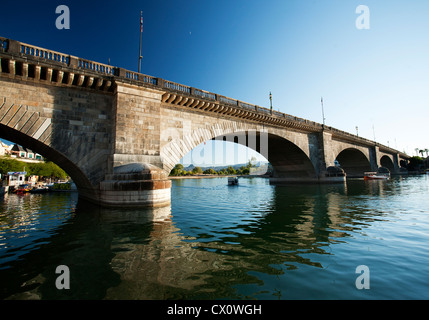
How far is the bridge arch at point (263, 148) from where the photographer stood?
17281 mm

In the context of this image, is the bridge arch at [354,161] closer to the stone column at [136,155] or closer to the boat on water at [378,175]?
the boat on water at [378,175]

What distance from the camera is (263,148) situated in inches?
1341

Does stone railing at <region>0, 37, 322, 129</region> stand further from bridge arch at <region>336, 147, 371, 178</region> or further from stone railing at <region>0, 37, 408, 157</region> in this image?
bridge arch at <region>336, 147, 371, 178</region>

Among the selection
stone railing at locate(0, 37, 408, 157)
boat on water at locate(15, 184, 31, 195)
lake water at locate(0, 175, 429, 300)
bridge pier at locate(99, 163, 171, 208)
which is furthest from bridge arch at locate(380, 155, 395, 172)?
boat on water at locate(15, 184, 31, 195)

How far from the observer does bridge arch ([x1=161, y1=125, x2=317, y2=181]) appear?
680 inches

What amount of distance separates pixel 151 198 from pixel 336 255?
10.1 meters

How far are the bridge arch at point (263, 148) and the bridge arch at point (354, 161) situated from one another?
20.6m

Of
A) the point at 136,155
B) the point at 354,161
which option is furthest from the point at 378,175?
the point at 136,155

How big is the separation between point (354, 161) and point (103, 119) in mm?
63639

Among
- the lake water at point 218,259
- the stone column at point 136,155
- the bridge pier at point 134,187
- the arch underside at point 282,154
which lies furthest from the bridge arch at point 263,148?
the lake water at point 218,259

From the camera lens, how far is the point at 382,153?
208 feet

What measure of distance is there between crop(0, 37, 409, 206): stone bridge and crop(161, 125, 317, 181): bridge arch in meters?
0.14
